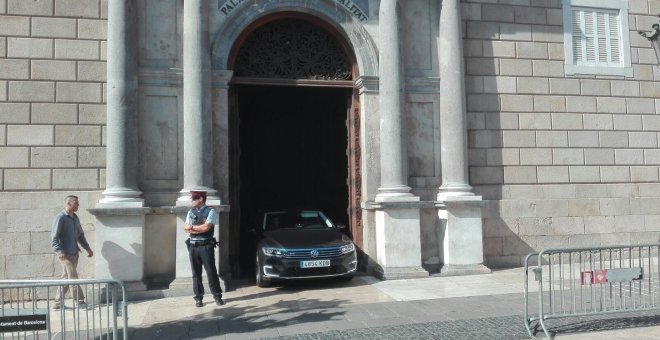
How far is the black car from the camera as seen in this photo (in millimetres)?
9312

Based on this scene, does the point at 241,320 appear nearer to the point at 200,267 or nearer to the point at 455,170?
the point at 200,267

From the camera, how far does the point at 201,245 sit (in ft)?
27.1

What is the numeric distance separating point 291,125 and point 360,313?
38.5 ft

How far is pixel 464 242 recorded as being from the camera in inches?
412

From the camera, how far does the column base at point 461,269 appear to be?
408 inches

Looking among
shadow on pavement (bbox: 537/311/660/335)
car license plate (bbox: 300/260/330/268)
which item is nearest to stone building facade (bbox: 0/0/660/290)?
car license plate (bbox: 300/260/330/268)

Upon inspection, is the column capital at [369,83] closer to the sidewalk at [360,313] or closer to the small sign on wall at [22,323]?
the sidewalk at [360,313]

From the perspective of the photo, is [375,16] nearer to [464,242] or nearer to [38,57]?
[464,242]

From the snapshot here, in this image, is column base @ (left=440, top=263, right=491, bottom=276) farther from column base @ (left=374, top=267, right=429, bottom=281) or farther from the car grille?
the car grille

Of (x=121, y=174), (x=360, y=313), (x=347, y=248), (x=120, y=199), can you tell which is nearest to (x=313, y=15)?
(x=347, y=248)

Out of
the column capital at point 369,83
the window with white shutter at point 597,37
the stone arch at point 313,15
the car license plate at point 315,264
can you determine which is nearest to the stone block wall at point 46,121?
the stone arch at point 313,15

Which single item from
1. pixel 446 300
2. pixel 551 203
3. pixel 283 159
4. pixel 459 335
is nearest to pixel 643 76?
pixel 551 203

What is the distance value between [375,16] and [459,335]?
6.99m

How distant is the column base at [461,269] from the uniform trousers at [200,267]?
4517 millimetres
